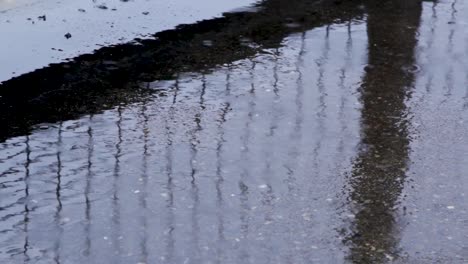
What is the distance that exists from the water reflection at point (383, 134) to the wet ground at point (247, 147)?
0.01 metres

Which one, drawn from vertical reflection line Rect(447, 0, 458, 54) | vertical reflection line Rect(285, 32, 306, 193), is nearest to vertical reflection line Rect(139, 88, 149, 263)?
vertical reflection line Rect(285, 32, 306, 193)

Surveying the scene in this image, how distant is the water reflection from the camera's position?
5641mm

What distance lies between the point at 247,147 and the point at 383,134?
3.13ft

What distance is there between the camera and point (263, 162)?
6570 mm

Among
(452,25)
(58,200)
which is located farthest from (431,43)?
(58,200)

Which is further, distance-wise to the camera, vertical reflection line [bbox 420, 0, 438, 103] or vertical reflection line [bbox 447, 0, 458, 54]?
vertical reflection line [bbox 447, 0, 458, 54]

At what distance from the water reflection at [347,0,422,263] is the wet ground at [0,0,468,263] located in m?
0.01

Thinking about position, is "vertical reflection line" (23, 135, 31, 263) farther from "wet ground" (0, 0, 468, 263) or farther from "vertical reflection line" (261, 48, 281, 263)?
"vertical reflection line" (261, 48, 281, 263)

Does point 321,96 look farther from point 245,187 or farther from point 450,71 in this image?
point 245,187

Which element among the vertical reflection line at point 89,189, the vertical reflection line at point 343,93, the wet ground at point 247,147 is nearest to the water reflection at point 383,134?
the wet ground at point 247,147

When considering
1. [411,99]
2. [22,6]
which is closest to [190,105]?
[411,99]

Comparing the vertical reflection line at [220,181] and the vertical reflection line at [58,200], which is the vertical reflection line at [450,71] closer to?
the vertical reflection line at [220,181]

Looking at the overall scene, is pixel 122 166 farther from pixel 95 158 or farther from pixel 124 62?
pixel 124 62

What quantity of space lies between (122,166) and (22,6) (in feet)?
12.7
